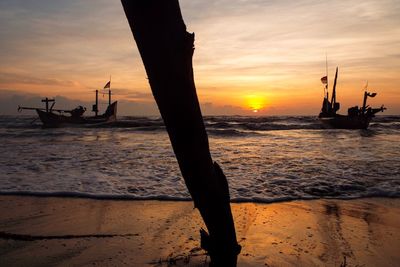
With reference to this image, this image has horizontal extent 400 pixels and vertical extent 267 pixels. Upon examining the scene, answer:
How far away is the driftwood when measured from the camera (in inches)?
53.1

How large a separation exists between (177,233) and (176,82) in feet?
11.6

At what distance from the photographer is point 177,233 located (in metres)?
4.62

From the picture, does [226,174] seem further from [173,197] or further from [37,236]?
[37,236]

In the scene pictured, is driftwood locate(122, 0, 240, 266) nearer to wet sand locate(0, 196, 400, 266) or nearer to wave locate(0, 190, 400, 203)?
wet sand locate(0, 196, 400, 266)

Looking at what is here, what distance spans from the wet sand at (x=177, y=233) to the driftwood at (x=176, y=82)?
82.6 inches

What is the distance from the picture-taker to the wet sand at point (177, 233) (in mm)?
3791

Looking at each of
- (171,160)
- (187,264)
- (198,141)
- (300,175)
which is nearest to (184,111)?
(198,141)

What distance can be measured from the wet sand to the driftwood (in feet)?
6.88

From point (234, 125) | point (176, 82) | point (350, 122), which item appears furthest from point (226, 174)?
point (234, 125)

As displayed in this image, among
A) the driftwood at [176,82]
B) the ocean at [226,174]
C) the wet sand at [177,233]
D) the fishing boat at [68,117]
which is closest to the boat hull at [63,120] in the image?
the fishing boat at [68,117]

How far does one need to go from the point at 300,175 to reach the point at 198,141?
828 centimetres

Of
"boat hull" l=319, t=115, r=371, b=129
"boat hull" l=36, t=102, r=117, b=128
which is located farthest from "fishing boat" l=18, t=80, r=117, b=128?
"boat hull" l=319, t=115, r=371, b=129

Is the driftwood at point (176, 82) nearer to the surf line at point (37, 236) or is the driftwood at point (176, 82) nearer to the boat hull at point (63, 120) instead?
the surf line at point (37, 236)

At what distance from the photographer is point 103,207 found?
6125 millimetres
